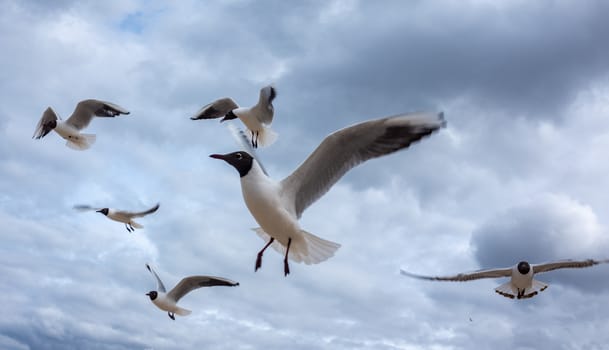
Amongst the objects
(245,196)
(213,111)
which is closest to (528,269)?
(213,111)

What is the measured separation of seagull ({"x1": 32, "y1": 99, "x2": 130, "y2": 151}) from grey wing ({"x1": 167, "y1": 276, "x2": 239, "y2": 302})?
3.61 m

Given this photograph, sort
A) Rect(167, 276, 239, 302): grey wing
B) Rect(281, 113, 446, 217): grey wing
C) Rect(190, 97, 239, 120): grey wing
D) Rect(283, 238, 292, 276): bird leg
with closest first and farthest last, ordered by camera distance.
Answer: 1. Rect(281, 113, 446, 217): grey wing
2. Rect(283, 238, 292, 276): bird leg
3. Rect(167, 276, 239, 302): grey wing
4. Rect(190, 97, 239, 120): grey wing

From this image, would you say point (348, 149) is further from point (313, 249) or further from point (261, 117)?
point (261, 117)

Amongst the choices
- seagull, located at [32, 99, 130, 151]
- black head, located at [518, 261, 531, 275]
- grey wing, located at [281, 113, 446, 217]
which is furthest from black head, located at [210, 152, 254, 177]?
seagull, located at [32, 99, 130, 151]

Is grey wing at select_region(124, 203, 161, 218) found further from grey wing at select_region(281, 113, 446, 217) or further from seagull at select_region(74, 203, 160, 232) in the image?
grey wing at select_region(281, 113, 446, 217)

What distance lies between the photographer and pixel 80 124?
13.5 m

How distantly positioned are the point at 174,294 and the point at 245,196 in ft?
20.0

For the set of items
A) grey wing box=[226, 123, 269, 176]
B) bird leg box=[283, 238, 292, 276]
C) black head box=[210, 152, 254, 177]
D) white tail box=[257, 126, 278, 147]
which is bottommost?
bird leg box=[283, 238, 292, 276]

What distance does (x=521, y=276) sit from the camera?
37.9 feet

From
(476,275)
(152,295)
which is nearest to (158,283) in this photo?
(152,295)

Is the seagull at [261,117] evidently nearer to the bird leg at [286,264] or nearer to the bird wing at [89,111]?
the bird wing at [89,111]

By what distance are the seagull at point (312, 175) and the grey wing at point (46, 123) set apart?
8.32 m

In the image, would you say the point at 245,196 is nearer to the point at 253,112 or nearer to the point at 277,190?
the point at 277,190

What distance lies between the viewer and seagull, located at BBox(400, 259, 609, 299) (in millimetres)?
11523
